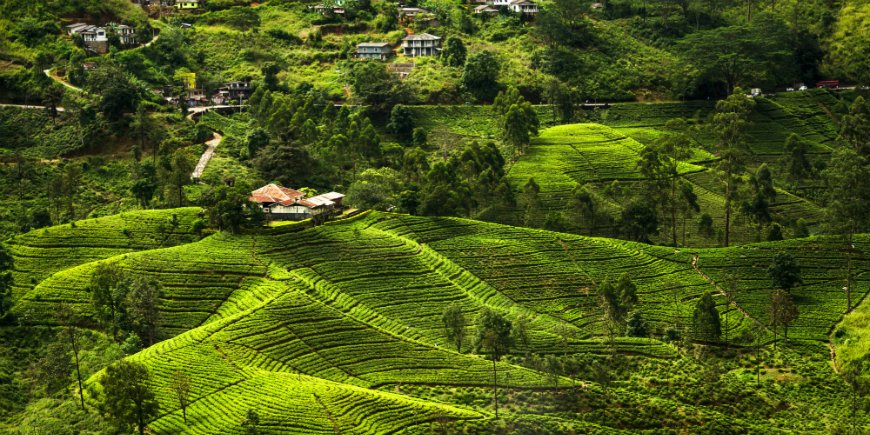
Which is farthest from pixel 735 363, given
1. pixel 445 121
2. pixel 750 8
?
pixel 750 8

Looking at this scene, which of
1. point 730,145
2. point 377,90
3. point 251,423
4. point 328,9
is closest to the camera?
point 251,423

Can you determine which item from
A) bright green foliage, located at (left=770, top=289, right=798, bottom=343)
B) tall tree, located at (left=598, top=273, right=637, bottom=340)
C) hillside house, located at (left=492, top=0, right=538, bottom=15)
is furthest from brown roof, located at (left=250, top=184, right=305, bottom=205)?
hillside house, located at (left=492, top=0, right=538, bottom=15)

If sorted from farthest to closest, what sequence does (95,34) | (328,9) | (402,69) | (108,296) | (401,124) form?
(328,9) → (402,69) → (95,34) → (401,124) → (108,296)

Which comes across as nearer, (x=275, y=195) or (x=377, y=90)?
(x=275, y=195)

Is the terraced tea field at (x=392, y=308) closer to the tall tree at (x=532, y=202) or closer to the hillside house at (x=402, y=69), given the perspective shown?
the tall tree at (x=532, y=202)

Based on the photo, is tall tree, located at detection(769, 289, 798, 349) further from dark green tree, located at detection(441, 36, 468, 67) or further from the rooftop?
the rooftop

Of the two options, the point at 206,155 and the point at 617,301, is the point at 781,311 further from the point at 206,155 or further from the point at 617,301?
the point at 206,155

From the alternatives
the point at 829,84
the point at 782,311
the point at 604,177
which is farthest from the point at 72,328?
the point at 829,84
